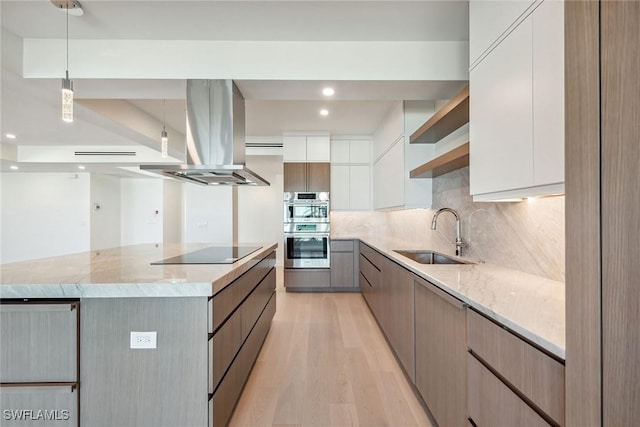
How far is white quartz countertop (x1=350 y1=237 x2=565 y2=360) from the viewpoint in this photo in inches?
35.5

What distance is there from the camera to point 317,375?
230 centimetres

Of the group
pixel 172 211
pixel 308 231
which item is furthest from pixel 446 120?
pixel 172 211

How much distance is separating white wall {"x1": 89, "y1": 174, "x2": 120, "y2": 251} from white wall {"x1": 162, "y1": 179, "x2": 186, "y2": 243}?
1.27 meters

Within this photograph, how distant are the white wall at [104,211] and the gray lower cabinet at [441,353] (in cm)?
842

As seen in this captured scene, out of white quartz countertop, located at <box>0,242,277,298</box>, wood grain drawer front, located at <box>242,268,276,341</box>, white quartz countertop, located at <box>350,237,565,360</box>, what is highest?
white quartz countertop, located at <box>0,242,277,298</box>

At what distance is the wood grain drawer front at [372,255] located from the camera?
318cm

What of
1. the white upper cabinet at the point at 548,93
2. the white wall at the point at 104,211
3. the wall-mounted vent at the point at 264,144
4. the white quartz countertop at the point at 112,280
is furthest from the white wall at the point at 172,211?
the white upper cabinet at the point at 548,93

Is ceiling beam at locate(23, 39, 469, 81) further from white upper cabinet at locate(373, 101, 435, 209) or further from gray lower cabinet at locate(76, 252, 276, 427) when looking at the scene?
gray lower cabinet at locate(76, 252, 276, 427)

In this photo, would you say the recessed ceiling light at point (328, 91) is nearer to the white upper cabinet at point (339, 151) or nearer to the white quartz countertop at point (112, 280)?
the white quartz countertop at point (112, 280)

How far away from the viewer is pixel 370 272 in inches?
148

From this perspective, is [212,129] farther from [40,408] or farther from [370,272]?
[370,272]

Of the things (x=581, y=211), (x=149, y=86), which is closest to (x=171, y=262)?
(x=149, y=86)

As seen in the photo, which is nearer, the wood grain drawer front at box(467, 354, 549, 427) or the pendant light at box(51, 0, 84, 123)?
the wood grain drawer front at box(467, 354, 549, 427)

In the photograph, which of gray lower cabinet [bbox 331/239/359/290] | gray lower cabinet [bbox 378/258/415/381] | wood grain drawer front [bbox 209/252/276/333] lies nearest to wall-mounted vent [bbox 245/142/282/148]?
gray lower cabinet [bbox 331/239/359/290]
